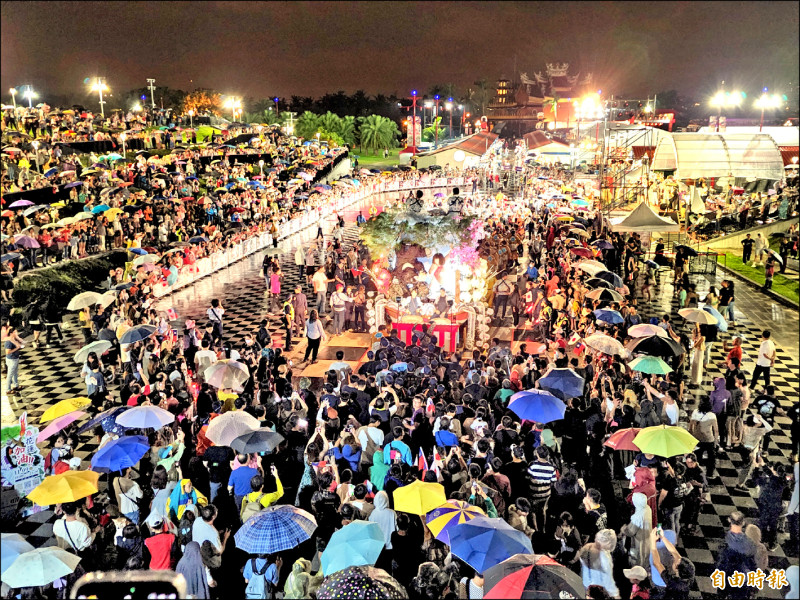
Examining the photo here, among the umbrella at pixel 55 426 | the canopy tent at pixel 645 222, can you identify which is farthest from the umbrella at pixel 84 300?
the canopy tent at pixel 645 222

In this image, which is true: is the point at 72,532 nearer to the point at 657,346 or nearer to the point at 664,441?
the point at 664,441

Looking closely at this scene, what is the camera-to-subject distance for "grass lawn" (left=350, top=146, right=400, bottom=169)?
8459cm

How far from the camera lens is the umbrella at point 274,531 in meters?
5.40

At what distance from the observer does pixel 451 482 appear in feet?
23.0

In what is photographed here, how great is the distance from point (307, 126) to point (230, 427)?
81.3 meters

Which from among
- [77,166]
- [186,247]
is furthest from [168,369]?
[77,166]

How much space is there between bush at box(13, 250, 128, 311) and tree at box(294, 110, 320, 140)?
63.9m

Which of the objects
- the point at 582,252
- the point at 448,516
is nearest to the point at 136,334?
the point at 448,516

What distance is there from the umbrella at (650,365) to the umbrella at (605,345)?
22.6 inches

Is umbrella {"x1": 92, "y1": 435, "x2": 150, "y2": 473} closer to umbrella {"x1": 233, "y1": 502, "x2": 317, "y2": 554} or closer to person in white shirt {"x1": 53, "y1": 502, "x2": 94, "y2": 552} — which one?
person in white shirt {"x1": 53, "y1": 502, "x2": 94, "y2": 552}

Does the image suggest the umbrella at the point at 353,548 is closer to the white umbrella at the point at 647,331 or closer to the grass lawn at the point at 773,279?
the white umbrella at the point at 647,331

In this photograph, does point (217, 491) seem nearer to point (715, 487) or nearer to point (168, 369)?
point (168, 369)

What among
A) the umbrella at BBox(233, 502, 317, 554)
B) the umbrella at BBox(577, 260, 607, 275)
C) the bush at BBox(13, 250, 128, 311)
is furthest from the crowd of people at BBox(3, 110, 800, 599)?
the bush at BBox(13, 250, 128, 311)

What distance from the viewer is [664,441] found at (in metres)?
7.04
